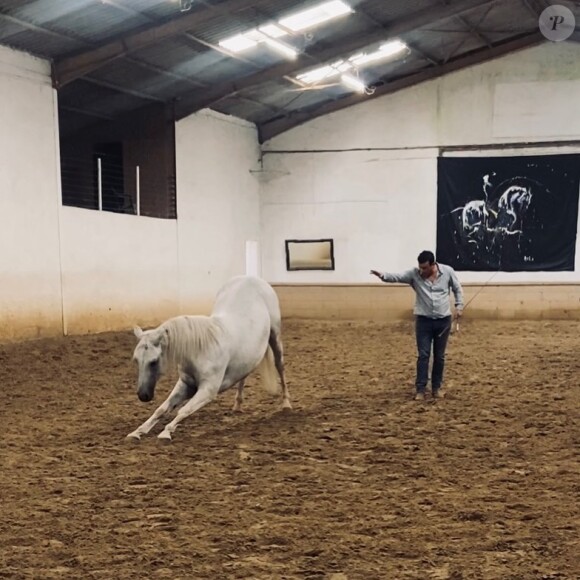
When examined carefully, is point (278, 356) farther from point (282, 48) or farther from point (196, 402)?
point (282, 48)

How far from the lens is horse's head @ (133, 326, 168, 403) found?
520cm

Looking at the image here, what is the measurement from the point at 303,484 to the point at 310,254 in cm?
1291

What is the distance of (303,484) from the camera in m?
4.14

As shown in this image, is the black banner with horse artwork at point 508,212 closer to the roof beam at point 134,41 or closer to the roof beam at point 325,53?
the roof beam at point 325,53

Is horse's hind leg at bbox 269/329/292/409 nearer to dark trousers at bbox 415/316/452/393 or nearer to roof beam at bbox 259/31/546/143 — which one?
dark trousers at bbox 415/316/452/393

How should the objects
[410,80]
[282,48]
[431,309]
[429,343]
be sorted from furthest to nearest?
[410,80], [282,48], [429,343], [431,309]

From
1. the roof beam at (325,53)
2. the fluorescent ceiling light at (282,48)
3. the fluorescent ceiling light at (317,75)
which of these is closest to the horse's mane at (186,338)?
the fluorescent ceiling light at (282,48)

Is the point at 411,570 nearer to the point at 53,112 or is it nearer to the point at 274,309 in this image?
the point at 274,309

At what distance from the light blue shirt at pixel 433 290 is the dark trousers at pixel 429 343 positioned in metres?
0.08

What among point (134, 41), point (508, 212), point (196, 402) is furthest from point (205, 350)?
point (508, 212)

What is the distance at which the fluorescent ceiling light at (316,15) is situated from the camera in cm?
1093

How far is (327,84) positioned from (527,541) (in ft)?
40.9

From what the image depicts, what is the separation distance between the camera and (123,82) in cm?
1213

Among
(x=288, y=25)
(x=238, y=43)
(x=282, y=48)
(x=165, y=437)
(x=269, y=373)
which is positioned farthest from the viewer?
(x=282, y=48)
